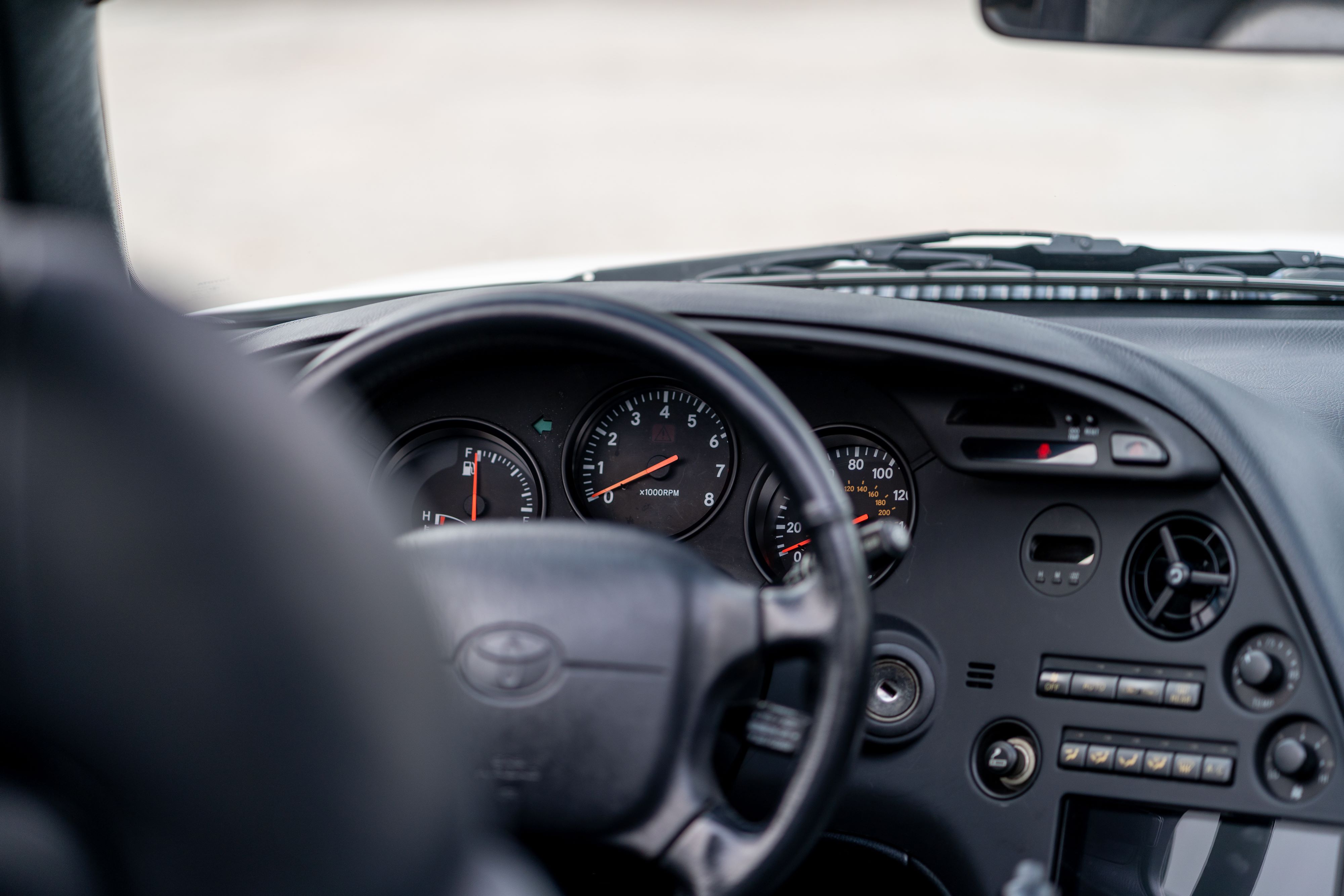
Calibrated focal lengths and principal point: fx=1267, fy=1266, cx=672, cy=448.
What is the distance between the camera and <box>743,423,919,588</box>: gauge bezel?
7.56 ft

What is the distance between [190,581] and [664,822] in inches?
32.1

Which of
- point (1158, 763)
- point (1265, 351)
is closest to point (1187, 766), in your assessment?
point (1158, 763)

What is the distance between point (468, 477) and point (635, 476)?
0.33m

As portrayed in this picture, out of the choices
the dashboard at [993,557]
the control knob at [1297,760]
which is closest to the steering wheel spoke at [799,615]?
the dashboard at [993,557]

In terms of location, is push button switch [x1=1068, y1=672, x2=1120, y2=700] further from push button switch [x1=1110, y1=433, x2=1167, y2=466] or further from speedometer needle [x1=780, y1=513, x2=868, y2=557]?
speedometer needle [x1=780, y1=513, x2=868, y2=557]

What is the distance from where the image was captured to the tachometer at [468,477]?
2.45 m

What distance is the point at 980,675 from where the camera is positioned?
→ 2225 millimetres

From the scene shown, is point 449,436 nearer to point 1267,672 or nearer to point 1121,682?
point 1121,682

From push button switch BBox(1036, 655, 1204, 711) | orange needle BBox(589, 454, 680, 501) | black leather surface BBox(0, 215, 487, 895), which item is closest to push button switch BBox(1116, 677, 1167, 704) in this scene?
push button switch BBox(1036, 655, 1204, 711)

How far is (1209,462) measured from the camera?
2006 millimetres

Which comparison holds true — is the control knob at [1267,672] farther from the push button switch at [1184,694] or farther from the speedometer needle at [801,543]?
the speedometer needle at [801,543]

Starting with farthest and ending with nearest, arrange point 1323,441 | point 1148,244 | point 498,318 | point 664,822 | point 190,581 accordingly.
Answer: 1. point 1148,244
2. point 1323,441
3. point 498,318
4. point 664,822
5. point 190,581

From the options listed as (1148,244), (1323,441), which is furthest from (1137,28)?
(1323,441)

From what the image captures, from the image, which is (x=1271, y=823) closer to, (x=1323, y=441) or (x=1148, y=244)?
(x=1323, y=441)
